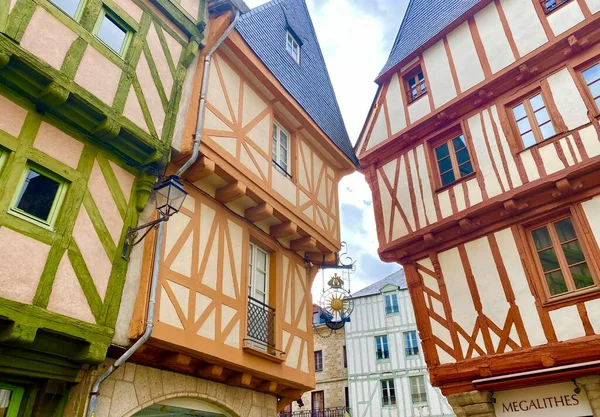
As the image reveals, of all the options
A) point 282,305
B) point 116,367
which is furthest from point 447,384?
point 116,367

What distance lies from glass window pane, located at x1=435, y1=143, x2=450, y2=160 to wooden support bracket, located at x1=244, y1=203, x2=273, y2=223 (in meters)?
3.68

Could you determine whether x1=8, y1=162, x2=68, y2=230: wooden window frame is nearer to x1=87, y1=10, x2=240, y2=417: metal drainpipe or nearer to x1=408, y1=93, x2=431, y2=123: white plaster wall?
x1=87, y1=10, x2=240, y2=417: metal drainpipe

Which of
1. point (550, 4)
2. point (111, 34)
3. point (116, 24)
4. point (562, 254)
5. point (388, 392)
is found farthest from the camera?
point (388, 392)

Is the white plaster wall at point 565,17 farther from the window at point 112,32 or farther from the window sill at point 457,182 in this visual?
the window at point 112,32

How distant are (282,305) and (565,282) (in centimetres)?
412

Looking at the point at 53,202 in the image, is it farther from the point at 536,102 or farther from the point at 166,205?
the point at 536,102

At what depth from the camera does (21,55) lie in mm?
4160

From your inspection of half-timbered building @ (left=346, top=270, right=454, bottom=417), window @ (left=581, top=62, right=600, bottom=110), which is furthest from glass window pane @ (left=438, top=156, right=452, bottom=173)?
half-timbered building @ (left=346, top=270, right=454, bottom=417)

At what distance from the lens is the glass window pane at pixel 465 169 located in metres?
7.86

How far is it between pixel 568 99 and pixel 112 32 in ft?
21.5

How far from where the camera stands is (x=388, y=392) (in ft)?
65.8

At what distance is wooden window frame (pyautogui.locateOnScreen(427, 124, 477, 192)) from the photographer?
779 centimetres

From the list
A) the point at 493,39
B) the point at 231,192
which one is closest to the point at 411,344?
the point at 493,39

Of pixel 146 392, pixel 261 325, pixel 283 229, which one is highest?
pixel 283 229
